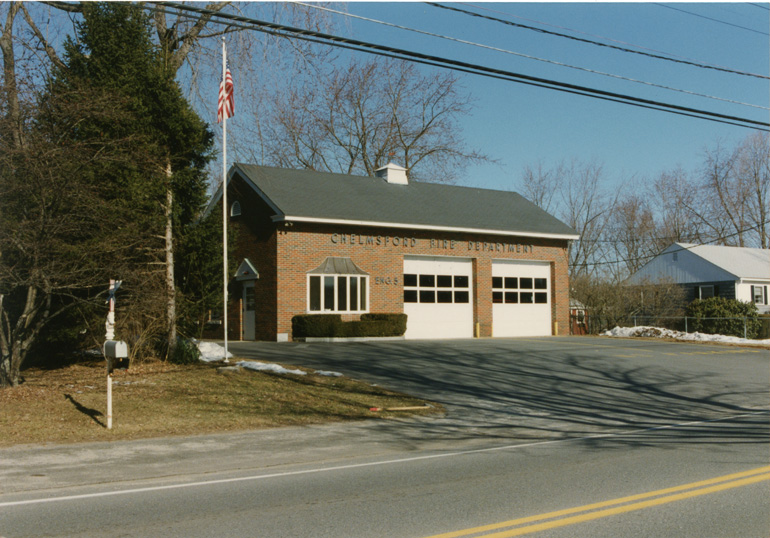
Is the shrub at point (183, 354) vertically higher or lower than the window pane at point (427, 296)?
lower

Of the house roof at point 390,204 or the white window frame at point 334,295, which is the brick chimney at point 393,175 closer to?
the house roof at point 390,204

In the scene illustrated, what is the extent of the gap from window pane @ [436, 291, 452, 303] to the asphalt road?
13.7 meters

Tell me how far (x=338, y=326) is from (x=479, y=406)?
1195 centimetres

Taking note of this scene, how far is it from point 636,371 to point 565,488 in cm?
1309

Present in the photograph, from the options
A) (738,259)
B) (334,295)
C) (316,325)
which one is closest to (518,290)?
(334,295)

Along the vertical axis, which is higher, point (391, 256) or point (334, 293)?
point (391, 256)

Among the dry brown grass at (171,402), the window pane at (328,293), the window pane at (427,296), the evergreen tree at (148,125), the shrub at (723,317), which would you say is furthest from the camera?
the shrub at (723,317)

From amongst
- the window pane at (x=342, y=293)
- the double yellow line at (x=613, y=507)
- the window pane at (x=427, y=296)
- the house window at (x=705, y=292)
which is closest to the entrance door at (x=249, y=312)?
the window pane at (x=342, y=293)

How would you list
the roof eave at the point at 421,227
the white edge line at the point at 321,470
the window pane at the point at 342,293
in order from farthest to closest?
1. the window pane at the point at 342,293
2. the roof eave at the point at 421,227
3. the white edge line at the point at 321,470

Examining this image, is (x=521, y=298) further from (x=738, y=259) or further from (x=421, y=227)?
(x=738, y=259)

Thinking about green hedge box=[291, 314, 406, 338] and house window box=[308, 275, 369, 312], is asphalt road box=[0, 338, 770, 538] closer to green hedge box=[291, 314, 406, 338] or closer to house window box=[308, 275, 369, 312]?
green hedge box=[291, 314, 406, 338]

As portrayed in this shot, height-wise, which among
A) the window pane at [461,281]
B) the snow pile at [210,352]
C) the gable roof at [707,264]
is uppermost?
the gable roof at [707,264]

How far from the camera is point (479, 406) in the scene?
13.8m

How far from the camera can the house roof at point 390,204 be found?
2675 cm
